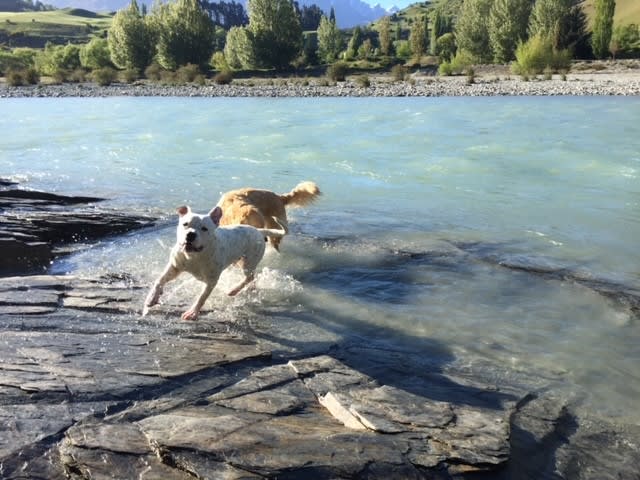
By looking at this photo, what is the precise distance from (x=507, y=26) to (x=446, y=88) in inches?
1690

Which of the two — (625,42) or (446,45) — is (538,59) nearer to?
(625,42)

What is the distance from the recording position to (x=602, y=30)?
8244 centimetres

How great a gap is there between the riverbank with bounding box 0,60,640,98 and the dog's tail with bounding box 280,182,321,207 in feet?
119

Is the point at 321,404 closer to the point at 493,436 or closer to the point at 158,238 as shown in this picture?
the point at 493,436

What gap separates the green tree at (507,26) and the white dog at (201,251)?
85.3 metres

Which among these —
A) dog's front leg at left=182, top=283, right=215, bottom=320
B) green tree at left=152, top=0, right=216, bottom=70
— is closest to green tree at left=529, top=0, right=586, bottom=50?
green tree at left=152, top=0, right=216, bottom=70

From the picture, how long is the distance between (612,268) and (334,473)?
21.1 feet

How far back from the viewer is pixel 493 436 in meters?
4.32

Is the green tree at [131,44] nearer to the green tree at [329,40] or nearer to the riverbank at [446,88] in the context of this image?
the riverbank at [446,88]

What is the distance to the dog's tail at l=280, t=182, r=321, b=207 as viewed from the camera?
32.5 ft

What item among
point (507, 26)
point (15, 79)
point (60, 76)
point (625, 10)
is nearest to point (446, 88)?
point (507, 26)

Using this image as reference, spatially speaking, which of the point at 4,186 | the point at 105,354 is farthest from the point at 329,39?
the point at 105,354

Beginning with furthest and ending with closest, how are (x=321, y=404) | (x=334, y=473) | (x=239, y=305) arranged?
(x=239, y=305)
(x=321, y=404)
(x=334, y=473)

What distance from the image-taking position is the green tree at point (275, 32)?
91.9 metres
